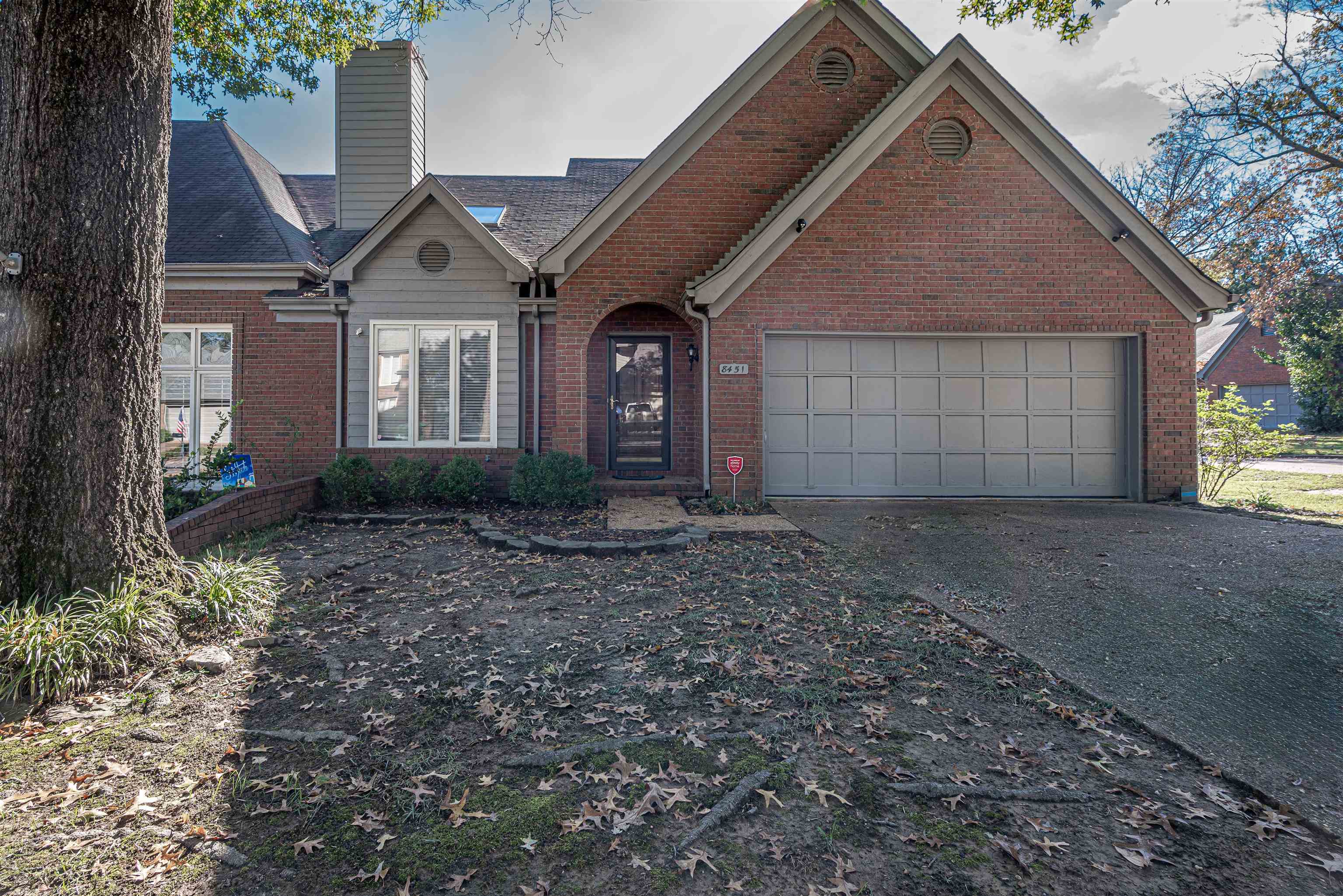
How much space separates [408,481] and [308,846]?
25.0 feet

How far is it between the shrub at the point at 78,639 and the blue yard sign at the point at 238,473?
457 cm

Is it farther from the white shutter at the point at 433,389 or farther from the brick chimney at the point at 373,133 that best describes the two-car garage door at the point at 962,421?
the brick chimney at the point at 373,133

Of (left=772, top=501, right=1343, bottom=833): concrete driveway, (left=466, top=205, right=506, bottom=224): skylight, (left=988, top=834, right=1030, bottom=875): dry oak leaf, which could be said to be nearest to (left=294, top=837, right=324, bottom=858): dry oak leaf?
(left=988, top=834, right=1030, bottom=875): dry oak leaf

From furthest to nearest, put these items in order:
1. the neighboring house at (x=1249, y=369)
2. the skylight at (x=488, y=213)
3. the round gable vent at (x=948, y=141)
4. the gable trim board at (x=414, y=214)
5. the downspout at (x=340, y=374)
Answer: the neighboring house at (x=1249, y=369) < the skylight at (x=488, y=213) < the downspout at (x=340, y=374) < the gable trim board at (x=414, y=214) < the round gable vent at (x=948, y=141)

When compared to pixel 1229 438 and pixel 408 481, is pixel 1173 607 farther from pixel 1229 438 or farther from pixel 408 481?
pixel 408 481

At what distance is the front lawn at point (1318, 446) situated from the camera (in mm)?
19859

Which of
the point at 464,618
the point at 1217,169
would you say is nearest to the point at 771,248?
the point at 464,618

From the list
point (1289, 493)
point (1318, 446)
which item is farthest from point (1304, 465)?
point (1289, 493)

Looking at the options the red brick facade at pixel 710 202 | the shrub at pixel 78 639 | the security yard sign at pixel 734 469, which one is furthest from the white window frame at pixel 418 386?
the shrub at pixel 78 639

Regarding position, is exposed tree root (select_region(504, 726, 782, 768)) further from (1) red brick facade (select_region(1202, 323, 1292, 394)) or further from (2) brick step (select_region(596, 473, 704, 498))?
(1) red brick facade (select_region(1202, 323, 1292, 394))

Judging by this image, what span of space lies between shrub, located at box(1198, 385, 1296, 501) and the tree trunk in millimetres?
12378

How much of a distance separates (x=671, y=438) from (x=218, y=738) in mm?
8328

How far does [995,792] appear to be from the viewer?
8.15 ft

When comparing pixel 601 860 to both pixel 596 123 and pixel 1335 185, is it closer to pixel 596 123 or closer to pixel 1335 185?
pixel 596 123
